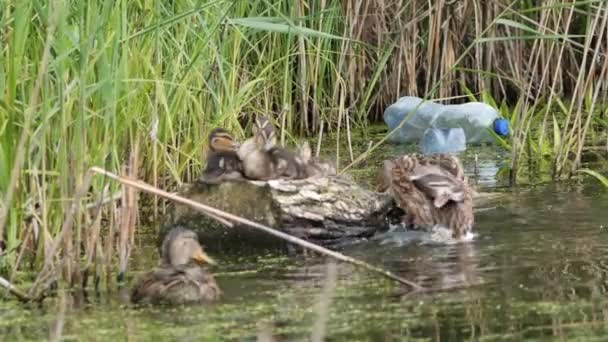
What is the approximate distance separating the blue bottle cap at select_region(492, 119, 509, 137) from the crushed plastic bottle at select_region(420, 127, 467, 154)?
37 centimetres

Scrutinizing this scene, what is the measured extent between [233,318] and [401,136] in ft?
20.9

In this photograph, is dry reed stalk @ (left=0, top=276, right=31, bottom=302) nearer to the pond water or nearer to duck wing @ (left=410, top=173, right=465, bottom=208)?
the pond water

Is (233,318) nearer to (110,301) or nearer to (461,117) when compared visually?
(110,301)

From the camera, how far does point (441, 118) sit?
11.0m

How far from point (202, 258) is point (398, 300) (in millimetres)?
1192

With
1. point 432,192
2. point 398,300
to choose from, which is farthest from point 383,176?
point 398,300

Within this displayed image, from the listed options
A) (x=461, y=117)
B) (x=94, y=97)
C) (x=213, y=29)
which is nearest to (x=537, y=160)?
(x=461, y=117)

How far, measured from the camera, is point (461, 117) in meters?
10.6

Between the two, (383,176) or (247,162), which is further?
(383,176)

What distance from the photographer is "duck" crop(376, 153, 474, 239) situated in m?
6.60

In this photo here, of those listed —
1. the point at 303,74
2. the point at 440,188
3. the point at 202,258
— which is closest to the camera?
the point at 202,258

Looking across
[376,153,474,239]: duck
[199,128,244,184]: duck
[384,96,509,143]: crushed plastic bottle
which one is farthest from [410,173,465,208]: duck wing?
[384,96,509,143]: crushed plastic bottle

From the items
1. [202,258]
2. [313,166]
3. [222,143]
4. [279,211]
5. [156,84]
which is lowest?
[202,258]

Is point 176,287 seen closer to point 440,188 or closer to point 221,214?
point 221,214
